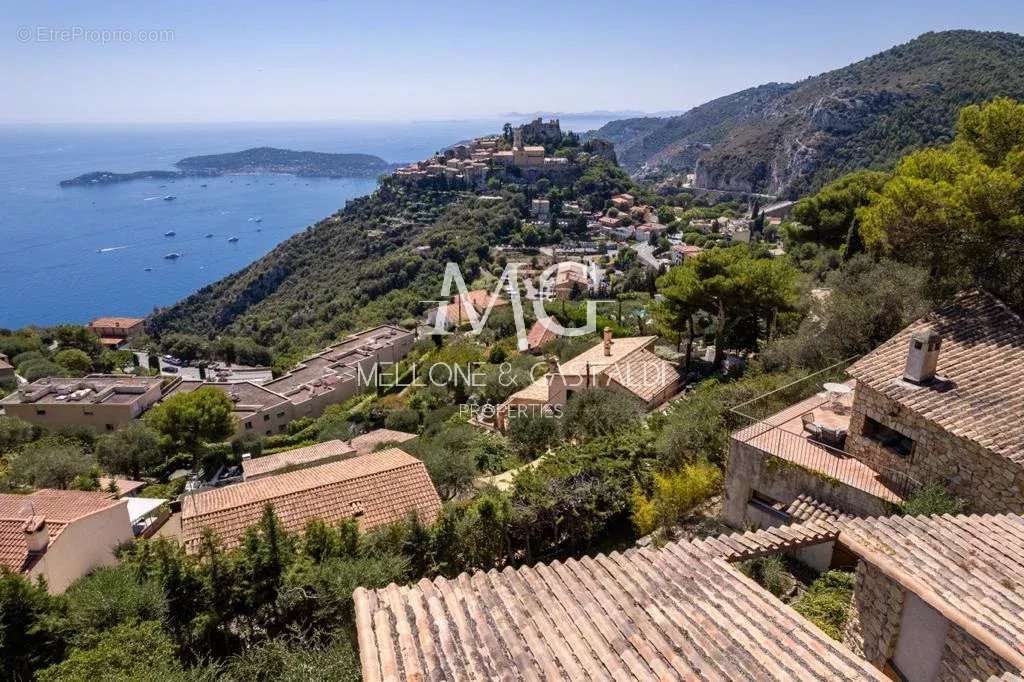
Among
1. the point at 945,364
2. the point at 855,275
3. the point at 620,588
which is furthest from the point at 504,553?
the point at 855,275

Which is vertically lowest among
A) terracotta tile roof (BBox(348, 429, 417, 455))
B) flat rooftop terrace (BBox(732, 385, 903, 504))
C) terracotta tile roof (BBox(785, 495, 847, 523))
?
terracotta tile roof (BBox(348, 429, 417, 455))

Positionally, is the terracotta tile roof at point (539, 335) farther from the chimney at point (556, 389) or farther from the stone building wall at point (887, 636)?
the stone building wall at point (887, 636)

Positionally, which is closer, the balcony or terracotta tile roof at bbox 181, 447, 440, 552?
the balcony

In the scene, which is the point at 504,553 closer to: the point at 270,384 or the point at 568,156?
the point at 270,384

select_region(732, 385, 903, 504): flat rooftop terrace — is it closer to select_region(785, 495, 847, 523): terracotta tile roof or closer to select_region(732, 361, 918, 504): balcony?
select_region(732, 361, 918, 504): balcony

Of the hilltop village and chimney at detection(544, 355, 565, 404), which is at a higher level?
the hilltop village

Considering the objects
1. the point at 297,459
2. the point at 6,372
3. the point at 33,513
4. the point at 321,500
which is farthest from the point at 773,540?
the point at 6,372

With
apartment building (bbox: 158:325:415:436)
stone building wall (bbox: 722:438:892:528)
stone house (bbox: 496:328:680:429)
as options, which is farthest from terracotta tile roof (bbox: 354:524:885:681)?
apartment building (bbox: 158:325:415:436)
